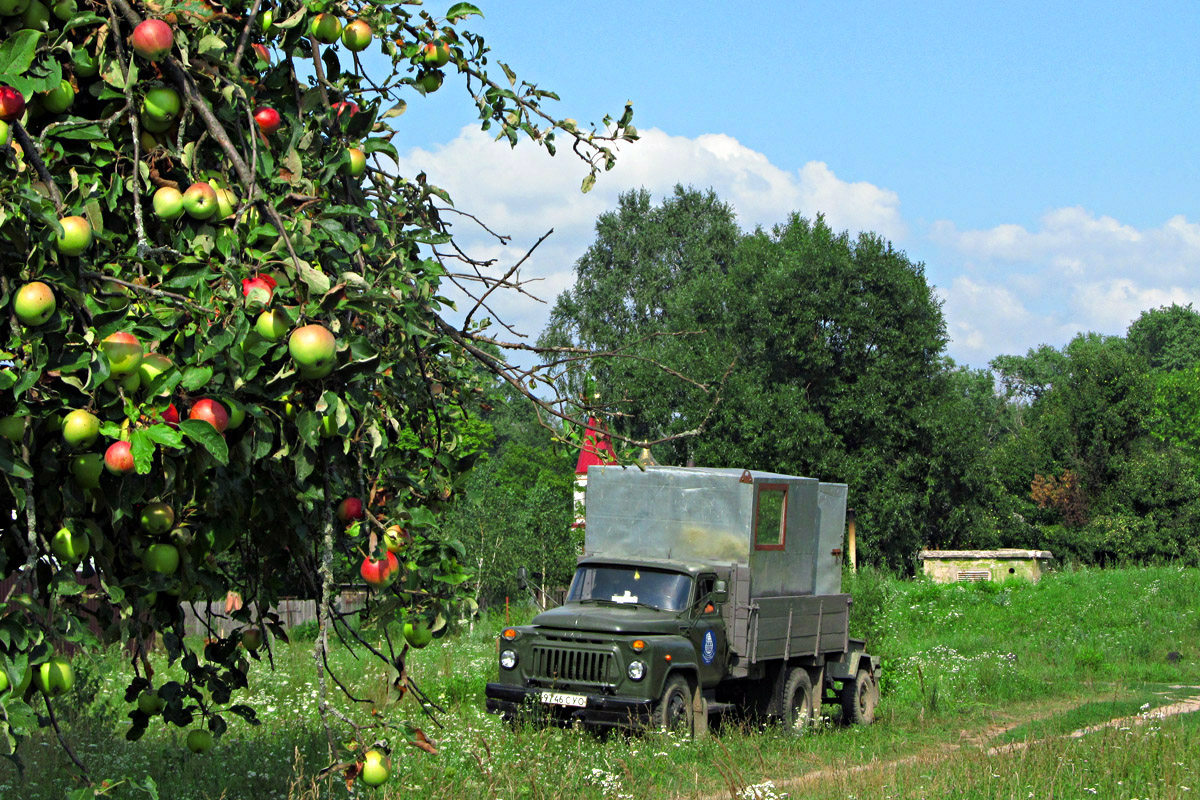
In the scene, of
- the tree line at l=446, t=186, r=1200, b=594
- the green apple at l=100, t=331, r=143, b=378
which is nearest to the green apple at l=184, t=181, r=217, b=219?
the green apple at l=100, t=331, r=143, b=378

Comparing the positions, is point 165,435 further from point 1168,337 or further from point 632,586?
point 1168,337

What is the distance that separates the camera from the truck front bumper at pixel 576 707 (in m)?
11.4

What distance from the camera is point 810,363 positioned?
131ft

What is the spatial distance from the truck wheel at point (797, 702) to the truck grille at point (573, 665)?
2.96 metres

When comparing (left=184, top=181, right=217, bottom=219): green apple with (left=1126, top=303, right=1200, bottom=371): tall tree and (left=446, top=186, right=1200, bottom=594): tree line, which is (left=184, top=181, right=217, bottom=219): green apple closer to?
(left=446, top=186, right=1200, bottom=594): tree line

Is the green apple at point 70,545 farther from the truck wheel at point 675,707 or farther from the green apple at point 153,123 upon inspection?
the truck wheel at point 675,707

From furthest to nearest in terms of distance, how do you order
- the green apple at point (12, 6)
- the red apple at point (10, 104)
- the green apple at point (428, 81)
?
1. the green apple at point (428, 81)
2. the green apple at point (12, 6)
3. the red apple at point (10, 104)

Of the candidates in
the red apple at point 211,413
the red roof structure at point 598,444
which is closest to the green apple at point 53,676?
the red apple at point 211,413

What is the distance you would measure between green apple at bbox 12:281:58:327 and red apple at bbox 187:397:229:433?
33 centimetres

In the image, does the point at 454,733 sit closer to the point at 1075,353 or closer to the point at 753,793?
the point at 753,793

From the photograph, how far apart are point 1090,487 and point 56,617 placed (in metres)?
45.3

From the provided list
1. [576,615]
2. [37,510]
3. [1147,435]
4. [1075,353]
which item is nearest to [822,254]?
[1075,353]

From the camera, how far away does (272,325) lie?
2.32m

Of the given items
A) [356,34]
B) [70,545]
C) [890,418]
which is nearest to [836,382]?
[890,418]
